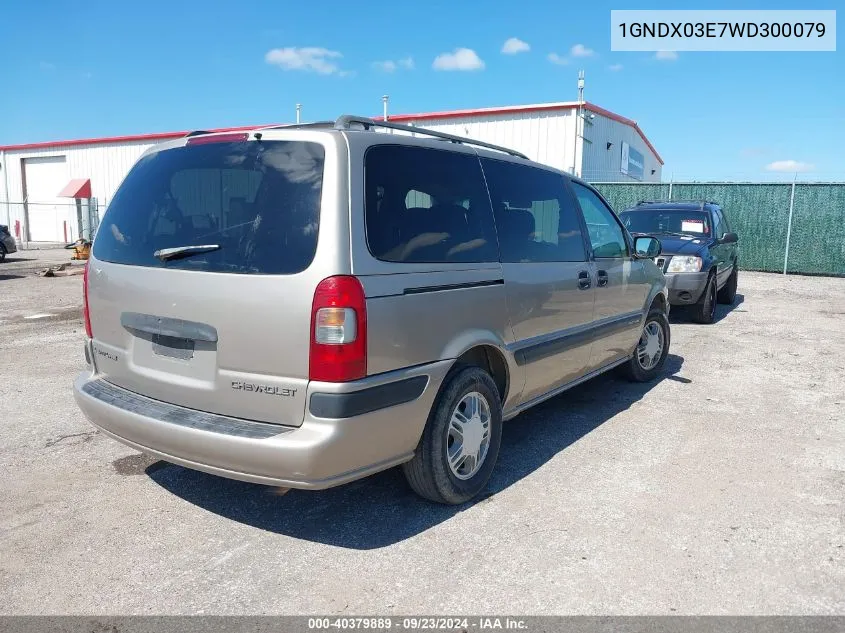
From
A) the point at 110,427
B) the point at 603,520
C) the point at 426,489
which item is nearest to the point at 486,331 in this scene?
the point at 426,489

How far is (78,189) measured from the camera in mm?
29984

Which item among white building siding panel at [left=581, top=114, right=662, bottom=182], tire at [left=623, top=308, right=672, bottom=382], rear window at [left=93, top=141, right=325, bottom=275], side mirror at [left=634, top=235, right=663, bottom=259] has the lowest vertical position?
tire at [left=623, top=308, right=672, bottom=382]

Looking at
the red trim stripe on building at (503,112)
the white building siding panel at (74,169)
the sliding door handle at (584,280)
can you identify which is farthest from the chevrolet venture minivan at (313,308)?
the white building siding panel at (74,169)

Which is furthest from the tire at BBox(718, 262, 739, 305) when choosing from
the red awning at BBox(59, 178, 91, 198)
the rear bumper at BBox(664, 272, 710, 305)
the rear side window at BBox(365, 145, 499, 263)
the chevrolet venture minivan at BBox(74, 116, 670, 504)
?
the red awning at BBox(59, 178, 91, 198)

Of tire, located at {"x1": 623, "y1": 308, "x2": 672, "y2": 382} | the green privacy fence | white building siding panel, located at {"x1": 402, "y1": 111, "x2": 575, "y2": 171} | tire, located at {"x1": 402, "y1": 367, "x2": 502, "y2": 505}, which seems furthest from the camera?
white building siding panel, located at {"x1": 402, "y1": 111, "x2": 575, "y2": 171}

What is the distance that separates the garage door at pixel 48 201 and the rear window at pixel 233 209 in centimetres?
3119

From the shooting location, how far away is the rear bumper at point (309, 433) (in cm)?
271

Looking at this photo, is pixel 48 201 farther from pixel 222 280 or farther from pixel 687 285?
pixel 222 280

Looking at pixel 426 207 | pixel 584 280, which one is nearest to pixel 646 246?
pixel 584 280

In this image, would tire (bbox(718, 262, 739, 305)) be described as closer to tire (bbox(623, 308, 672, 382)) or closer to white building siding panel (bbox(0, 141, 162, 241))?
tire (bbox(623, 308, 672, 382))

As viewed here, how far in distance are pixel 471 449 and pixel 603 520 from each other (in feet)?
2.54

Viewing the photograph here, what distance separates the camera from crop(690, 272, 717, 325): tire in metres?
9.36

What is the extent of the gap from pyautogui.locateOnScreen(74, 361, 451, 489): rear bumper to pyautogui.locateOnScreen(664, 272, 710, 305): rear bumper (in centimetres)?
694

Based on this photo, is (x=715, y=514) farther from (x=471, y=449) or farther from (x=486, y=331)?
(x=486, y=331)
